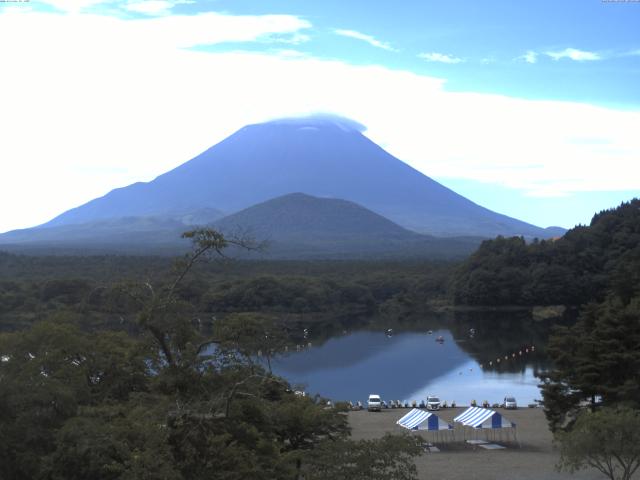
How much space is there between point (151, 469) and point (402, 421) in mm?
10239

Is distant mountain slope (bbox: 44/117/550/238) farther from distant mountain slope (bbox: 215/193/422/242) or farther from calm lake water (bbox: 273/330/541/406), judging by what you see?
calm lake water (bbox: 273/330/541/406)

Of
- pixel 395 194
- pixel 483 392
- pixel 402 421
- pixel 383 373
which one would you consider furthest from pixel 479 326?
pixel 395 194

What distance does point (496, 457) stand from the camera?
13.9 meters

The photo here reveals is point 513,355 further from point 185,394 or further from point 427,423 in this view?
point 185,394

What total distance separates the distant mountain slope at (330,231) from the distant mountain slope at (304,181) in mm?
17632

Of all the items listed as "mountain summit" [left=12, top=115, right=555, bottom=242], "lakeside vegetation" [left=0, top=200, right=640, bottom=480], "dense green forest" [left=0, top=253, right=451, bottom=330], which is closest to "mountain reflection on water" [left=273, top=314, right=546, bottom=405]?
"dense green forest" [left=0, top=253, right=451, bottom=330]

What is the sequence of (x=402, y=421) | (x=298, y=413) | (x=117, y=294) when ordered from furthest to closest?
(x=402, y=421) → (x=298, y=413) → (x=117, y=294)

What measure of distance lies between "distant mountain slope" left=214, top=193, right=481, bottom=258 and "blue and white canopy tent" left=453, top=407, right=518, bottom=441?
7027 cm

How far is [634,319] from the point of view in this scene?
13.8m

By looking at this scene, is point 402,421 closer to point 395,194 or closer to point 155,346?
point 155,346

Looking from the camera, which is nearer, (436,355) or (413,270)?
(436,355)

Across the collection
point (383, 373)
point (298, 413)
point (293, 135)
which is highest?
point (293, 135)

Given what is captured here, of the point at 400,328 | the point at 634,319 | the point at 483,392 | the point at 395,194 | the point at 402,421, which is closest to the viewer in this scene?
the point at 634,319

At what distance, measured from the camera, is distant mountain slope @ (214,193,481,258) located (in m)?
93.7
